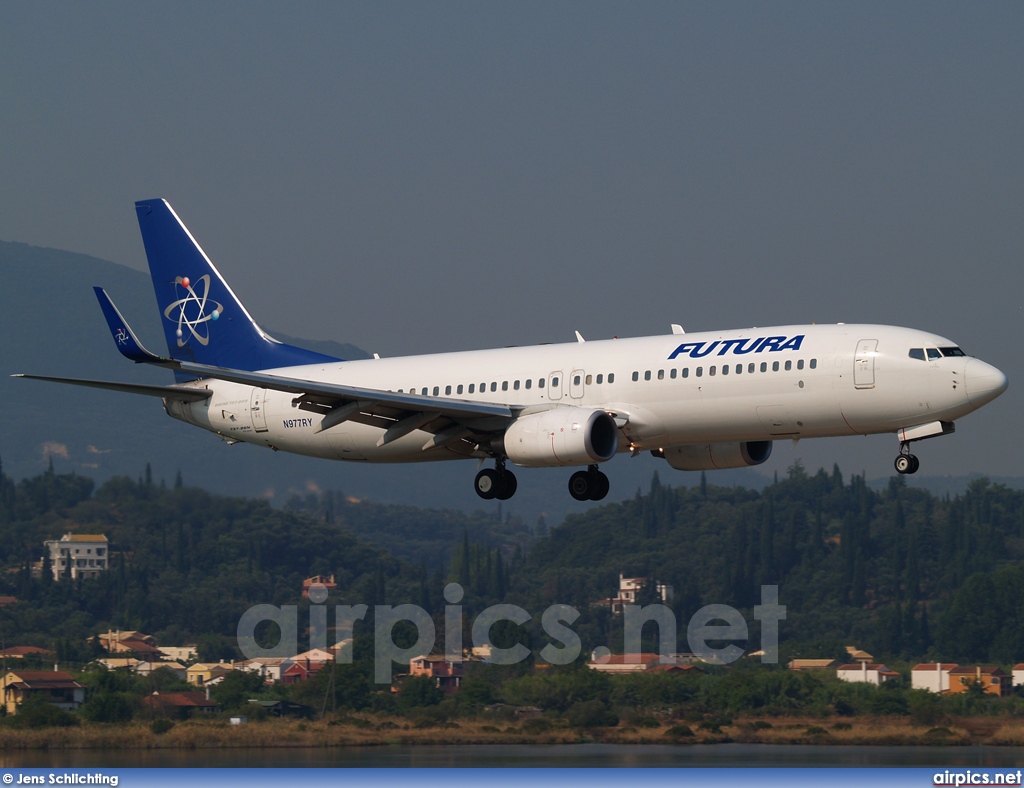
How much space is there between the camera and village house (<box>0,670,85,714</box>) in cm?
11431

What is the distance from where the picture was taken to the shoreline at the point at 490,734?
109 metres

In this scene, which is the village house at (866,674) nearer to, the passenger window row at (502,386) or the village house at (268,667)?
the village house at (268,667)

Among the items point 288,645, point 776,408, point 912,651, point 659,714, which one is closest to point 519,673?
point 659,714

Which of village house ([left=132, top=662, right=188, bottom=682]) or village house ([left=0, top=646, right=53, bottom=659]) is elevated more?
village house ([left=0, top=646, right=53, bottom=659])

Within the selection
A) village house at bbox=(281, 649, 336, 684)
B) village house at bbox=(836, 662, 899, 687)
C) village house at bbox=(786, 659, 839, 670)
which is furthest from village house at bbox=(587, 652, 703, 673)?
village house at bbox=(281, 649, 336, 684)

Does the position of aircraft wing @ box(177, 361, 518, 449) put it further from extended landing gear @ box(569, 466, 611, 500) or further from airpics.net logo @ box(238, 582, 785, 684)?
airpics.net logo @ box(238, 582, 785, 684)

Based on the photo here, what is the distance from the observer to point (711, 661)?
151500mm

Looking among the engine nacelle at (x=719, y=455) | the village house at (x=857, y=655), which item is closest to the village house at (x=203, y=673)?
the village house at (x=857, y=655)

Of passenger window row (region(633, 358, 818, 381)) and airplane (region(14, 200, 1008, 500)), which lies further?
passenger window row (region(633, 358, 818, 381))

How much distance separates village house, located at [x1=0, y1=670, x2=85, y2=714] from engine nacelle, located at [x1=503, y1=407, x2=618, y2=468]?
7450 cm

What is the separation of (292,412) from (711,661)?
336ft

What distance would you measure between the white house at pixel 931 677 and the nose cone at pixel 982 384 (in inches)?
3655

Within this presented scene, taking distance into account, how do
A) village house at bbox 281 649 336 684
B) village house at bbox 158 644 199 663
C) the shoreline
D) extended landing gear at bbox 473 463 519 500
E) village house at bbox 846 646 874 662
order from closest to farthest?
1. extended landing gear at bbox 473 463 519 500
2. the shoreline
3. village house at bbox 281 649 336 684
4. village house at bbox 158 644 199 663
5. village house at bbox 846 646 874 662

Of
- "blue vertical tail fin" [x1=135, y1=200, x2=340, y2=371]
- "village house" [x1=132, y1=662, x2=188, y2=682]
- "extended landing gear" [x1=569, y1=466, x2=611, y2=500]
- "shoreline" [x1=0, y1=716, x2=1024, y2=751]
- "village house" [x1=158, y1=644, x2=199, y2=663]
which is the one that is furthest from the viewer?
"village house" [x1=158, y1=644, x2=199, y2=663]
